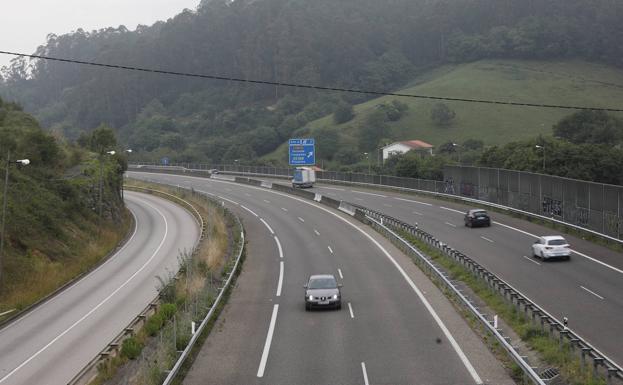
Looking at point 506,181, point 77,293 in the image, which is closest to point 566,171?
point 506,181

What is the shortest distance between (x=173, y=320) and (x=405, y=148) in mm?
120455

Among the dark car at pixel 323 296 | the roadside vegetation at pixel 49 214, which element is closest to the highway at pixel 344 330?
the dark car at pixel 323 296

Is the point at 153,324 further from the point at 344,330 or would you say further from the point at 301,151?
the point at 301,151

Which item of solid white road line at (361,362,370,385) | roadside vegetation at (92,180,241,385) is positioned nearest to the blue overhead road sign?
roadside vegetation at (92,180,241,385)

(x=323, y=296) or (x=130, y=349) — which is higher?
(x=323, y=296)

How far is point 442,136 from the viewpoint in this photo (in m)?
162

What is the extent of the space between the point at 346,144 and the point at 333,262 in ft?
418

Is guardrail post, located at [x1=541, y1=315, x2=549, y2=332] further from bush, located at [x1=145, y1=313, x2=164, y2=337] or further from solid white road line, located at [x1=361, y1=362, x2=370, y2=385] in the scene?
bush, located at [x1=145, y1=313, x2=164, y2=337]

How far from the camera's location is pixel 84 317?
3469 centimetres

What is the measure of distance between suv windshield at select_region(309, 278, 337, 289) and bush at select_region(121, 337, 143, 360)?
27.4ft

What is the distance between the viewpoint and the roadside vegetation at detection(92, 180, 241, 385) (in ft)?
74.2

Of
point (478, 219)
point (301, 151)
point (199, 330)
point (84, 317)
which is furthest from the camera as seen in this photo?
point (301, 151)

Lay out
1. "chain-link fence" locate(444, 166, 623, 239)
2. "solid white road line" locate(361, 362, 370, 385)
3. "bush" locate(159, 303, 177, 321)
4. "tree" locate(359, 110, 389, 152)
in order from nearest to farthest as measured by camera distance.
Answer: "solid white road line" locate(361, 362, 370, 385) → "bush" locate(159, 303, 177, 321) → "chain-link fence" locate(444, 166, 623, 239) → "tree" locate(359, 110, 389, 152)

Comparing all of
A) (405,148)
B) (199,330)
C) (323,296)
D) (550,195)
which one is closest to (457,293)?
(323,296)
